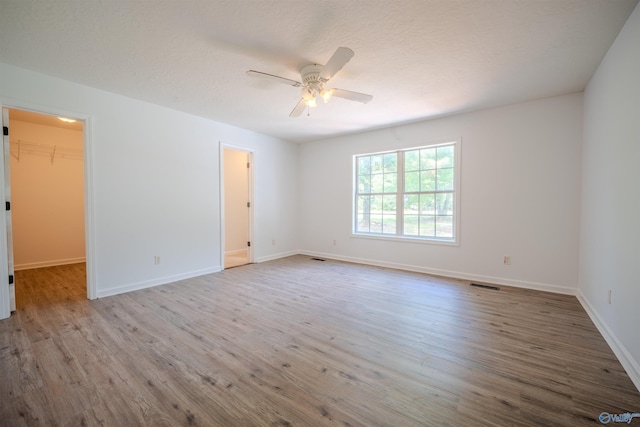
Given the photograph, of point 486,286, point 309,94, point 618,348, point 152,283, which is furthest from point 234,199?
point 618,348

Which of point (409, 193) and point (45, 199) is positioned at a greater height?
point (409, 193)

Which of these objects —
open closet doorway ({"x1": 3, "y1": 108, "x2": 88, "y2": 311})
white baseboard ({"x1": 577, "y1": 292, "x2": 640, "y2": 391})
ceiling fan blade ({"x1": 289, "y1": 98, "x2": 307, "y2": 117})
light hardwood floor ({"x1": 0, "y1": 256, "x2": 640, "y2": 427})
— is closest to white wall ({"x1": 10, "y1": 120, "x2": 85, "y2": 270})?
open closet doorway ({"x1": 3, "y1": 108, "x2": 88, "y2": 311})

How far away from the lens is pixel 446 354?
208 centimetres

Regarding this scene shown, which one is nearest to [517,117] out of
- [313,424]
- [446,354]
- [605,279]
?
[605,279]

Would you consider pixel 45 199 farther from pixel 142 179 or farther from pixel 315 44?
pixel 315 44

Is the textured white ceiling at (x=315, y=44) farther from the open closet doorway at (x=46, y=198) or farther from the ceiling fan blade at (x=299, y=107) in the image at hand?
the open closet doorway at (x=46, y=198)

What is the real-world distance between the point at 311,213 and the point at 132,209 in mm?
3404

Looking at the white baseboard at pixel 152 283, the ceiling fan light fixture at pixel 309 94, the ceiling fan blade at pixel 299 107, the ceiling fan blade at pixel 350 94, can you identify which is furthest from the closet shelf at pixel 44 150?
the ceiling fan blade at pixel 350 94

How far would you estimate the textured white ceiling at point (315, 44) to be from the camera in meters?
1.91

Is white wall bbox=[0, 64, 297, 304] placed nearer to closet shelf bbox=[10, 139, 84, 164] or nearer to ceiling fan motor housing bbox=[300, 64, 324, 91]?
ceiling fan motor housing bbox=[300, 64, 324, 91]

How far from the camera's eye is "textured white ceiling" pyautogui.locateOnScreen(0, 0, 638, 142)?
6.26ft

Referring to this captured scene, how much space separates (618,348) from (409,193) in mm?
3129

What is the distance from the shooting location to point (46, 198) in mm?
4895

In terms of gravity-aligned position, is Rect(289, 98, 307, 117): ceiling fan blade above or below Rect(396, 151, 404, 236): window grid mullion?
above
